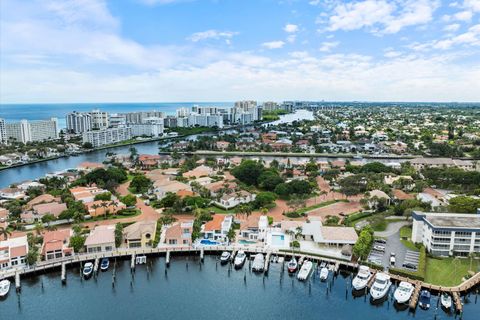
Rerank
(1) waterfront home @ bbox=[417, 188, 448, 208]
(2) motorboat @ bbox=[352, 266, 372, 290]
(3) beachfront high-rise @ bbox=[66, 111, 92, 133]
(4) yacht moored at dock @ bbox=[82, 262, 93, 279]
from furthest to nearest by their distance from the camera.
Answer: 1. (3) beachfront high-rise @ bbox=[66, 111, 92, 133]
2. (1) waterfront home @ bbox=[417, 188, 448, 208]
3. (4) yacht moored at dock @ bbox=[82, 262, 93, 279]
4. (2) motorboat @ bbox=[352, 266, 372, 290]

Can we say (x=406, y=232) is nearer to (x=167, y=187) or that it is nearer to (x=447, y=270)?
(x=447, y=270)

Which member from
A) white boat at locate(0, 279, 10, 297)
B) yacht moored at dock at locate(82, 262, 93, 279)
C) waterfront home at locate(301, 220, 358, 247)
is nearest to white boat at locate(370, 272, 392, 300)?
waterfront home at locate(301, 220, 358, 247)

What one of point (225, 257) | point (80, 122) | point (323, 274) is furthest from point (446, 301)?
point (80, 122)

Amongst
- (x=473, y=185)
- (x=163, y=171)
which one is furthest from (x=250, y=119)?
(x=473, y=185)

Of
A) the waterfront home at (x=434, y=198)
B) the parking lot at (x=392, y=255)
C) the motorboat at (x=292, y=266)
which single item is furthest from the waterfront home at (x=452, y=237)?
the motorboat at (x=292, y=266)

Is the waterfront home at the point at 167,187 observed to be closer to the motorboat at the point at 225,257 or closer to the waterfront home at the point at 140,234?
the waterfront home at the point at 140,234

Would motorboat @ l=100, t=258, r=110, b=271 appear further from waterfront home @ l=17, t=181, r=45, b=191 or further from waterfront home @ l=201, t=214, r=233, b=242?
waterfront home @ l=17, t=181, r=45, b=191
